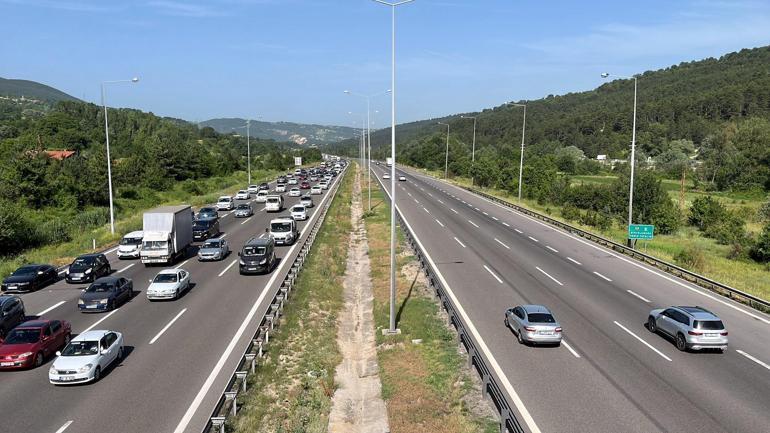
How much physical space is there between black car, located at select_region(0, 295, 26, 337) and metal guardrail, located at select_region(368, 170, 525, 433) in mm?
17178

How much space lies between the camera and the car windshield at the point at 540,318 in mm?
19797

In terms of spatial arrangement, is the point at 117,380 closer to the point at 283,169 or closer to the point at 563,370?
the point at 563,370

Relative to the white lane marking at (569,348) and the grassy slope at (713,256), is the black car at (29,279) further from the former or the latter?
the grassy slope at (713,256)

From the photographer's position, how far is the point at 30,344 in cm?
1858

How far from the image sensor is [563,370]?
17.5 m

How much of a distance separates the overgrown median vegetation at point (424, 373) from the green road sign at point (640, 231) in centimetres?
1638

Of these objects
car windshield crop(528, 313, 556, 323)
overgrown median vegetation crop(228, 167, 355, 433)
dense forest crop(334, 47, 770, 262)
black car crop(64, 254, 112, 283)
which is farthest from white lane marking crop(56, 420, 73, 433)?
dense forest crop(334, 47, 770, 262)

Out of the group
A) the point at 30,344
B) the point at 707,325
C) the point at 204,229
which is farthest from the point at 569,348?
the point at 204,229

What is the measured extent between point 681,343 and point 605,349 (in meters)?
2.75

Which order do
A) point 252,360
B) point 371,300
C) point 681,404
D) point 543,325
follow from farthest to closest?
point 371,300 < point 543,325 < point 252,360 < point 681,404

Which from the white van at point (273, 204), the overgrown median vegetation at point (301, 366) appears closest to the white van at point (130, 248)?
the overgrown median vegetation at point (301, 366)

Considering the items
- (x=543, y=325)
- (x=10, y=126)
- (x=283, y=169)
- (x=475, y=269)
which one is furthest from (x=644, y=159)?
(x=10, y=126)

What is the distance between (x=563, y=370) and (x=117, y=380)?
45.4ft

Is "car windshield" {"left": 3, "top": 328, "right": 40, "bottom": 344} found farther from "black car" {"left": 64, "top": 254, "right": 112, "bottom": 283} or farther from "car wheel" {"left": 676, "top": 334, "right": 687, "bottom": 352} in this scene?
"car wheel" {"left": 676, "top": 334, "right": 687, "bottom": 352}
